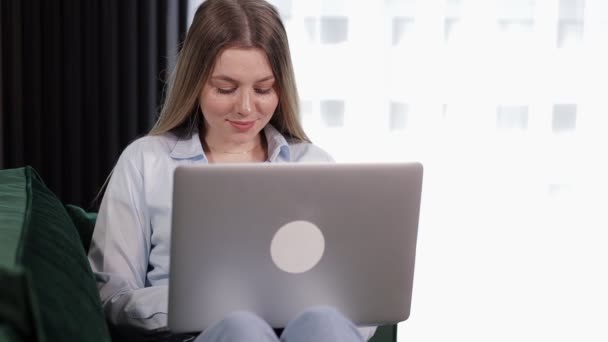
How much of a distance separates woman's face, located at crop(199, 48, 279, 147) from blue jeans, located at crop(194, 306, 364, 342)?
0.58 metres

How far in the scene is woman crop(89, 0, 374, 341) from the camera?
173 cm

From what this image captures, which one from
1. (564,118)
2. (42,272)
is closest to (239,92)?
(42,272)

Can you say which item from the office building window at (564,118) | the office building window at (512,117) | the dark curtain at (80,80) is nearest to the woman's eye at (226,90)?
the dark curtain at (80,80)

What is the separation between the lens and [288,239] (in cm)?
124

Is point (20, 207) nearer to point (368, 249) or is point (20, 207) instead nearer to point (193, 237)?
point (193, 237)

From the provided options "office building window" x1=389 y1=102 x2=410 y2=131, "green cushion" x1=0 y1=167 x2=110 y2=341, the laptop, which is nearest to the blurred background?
"office building window" x1=389 y1=102 x2=410 y2=131

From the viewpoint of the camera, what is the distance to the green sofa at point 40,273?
0.90 m

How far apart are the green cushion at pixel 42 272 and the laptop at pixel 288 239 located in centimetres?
14

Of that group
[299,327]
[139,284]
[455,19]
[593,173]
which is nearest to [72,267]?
[299,327]

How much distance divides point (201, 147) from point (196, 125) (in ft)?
0.20

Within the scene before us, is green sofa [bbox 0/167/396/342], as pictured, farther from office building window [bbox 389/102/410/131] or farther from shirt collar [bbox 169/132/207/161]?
office building window [bbox 389/102/410/131]

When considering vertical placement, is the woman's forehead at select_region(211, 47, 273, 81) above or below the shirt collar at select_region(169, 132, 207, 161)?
above

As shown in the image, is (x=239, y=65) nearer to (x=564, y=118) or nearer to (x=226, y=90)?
(x=226, y=90)

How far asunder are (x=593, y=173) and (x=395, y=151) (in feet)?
2.47
